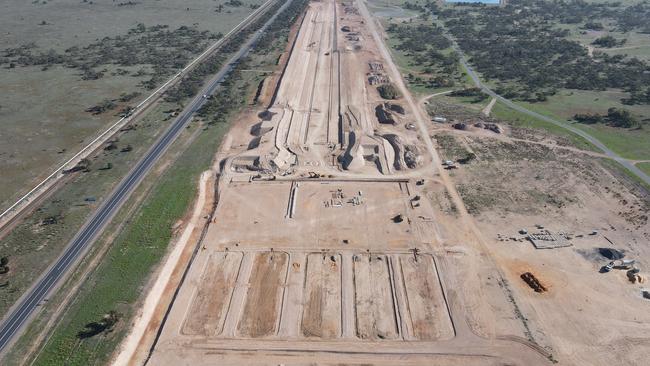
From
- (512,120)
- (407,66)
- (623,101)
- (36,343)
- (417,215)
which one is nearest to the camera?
(36,343)

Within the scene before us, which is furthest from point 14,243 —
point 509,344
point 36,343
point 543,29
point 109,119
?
point 543,29

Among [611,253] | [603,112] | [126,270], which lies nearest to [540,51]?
[603,112]

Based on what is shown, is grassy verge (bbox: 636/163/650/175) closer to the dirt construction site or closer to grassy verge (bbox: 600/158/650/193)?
grassy verge (bbox: 600/158/650/193)

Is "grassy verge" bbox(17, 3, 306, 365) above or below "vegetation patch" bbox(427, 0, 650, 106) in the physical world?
below

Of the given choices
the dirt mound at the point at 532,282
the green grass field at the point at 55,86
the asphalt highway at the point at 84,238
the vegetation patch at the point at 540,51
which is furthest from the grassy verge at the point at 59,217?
the vegetation patch at the point at 540,51

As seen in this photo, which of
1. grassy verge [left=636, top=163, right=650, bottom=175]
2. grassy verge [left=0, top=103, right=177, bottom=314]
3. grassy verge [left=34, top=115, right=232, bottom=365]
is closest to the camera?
grassy verge [left=34, top=115, right=232, bottom=365]

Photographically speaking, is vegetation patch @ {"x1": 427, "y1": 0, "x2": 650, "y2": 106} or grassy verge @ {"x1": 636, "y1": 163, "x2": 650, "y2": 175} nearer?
grassy verge @ {"x1": 636, "y1": 163, "x2": 650, "y2": 175}

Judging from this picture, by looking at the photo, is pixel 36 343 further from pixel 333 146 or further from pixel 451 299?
pixel 333 146

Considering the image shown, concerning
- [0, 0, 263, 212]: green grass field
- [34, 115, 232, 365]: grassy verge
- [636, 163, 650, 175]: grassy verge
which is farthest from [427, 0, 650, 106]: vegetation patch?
[0, 0, 263, 212]: green grass field
